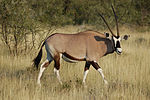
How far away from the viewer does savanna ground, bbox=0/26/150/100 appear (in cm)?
462

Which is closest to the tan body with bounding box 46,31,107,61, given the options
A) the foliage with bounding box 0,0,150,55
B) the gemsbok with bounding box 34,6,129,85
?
the gemsbok with bounding box 34,6,129,85

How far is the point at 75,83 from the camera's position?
5.55m

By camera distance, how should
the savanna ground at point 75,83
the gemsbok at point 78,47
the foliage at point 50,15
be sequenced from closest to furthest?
the savanna ground at point 75,83 → the gemsbok at point 78,47 → the foliage at point 50,15

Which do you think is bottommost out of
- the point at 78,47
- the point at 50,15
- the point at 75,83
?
the point at 75,83

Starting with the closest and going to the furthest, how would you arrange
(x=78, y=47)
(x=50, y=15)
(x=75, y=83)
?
(x=75, y=83)
(x=78, y=47)
(x=50, y=15)

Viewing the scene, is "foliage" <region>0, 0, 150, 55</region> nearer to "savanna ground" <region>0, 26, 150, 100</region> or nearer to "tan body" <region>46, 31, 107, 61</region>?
"savanna ground" <region>0, 26, 150, 100</region>

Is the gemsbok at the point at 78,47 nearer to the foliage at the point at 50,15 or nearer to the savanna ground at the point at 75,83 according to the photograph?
the savanna ground at the point at 75,83

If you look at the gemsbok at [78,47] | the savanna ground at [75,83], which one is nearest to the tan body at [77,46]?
the gemsbok at [78,47]

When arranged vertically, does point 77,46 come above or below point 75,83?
above

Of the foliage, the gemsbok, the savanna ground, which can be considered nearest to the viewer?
the savanna ground

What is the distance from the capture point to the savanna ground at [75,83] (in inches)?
182

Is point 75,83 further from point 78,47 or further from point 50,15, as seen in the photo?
point 50,15

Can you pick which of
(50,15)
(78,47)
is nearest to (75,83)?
(78,47)

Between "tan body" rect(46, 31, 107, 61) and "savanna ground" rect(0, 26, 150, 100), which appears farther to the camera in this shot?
"tan body" rect(46, 31, 107, 61)
